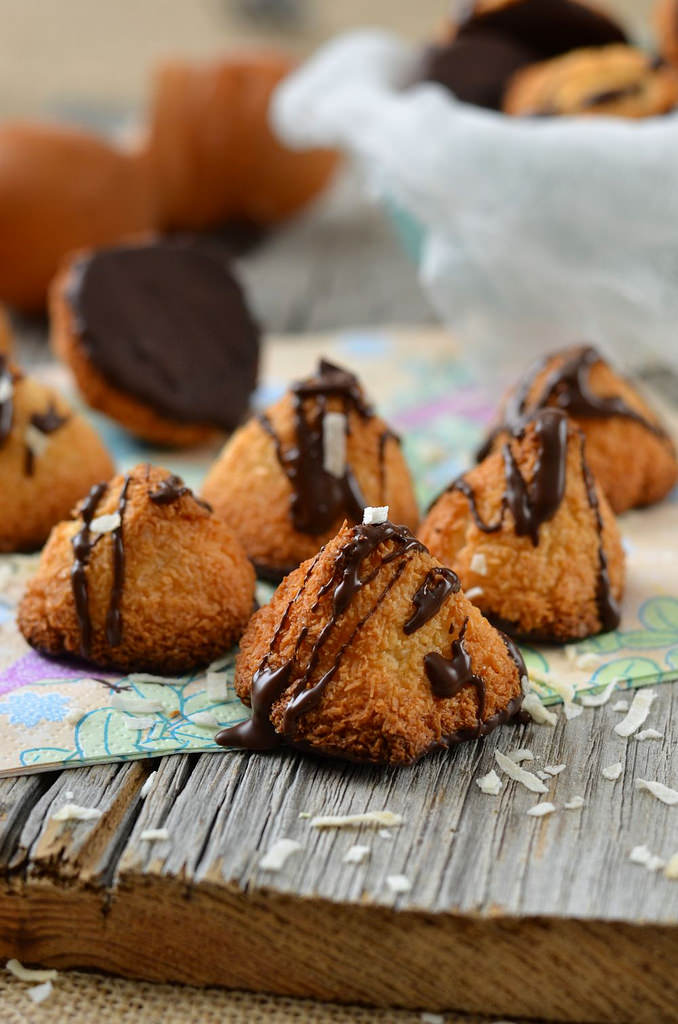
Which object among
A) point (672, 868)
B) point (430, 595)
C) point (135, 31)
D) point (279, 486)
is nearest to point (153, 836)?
point (430, 595)

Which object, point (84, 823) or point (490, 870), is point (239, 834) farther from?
point (490, 870)

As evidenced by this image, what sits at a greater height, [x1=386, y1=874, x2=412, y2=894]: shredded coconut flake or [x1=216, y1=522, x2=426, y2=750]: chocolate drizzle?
[x1=216, y1=522, x2=426, y2=750]: chocolate drizzle

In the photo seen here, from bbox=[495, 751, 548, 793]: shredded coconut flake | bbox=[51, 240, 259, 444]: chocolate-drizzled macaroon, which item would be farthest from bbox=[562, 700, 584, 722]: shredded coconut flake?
bbox=[51, 240, 259, 444]: chocolate-drizzled macaroon

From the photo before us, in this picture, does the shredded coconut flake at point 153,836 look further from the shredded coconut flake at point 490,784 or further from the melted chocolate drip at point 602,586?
the melted chocolate drip at point 602,586

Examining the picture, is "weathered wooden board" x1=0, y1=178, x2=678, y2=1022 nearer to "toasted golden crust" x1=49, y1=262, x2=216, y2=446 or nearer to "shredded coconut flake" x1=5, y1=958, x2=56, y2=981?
"shredded coconut flake" x1=5, y1=958, x2=56, y2=981

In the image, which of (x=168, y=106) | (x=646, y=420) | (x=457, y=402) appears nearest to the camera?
(x=646, y=420)

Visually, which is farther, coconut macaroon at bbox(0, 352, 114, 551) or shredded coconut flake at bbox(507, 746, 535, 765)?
coconut macaroon at bbox(0, 352, 114, 551)

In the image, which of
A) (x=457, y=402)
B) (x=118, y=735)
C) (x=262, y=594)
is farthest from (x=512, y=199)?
(x=118, y=735)
